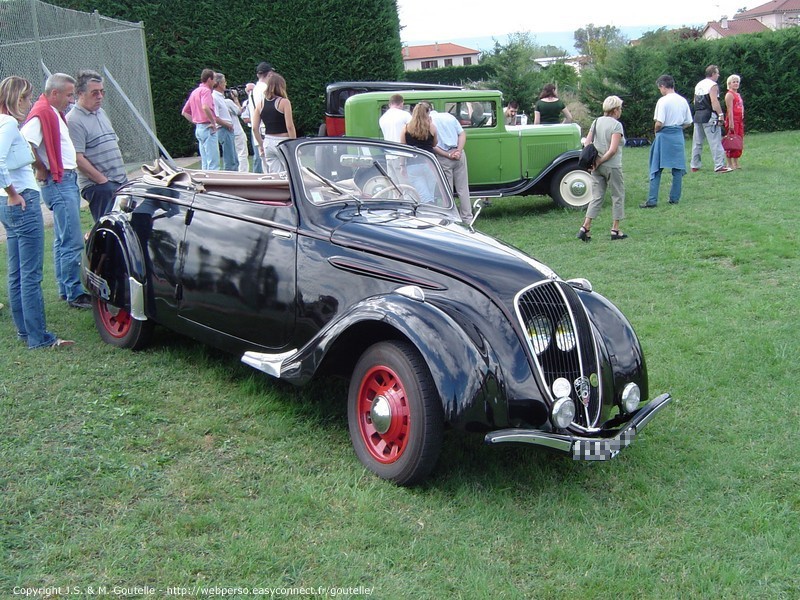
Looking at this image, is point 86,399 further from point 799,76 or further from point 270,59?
point 799,76

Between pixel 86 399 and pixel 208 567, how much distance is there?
6.58 ft

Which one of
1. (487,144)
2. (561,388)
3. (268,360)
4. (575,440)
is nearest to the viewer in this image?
(575,440)

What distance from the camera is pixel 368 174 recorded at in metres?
4.92

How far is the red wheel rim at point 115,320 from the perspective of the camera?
5.69m

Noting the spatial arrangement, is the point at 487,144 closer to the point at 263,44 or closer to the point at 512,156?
the point at 512,156

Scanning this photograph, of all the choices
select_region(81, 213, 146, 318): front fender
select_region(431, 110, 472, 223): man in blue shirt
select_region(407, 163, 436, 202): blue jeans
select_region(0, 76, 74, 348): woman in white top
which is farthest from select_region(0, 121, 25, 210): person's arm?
select_region(431, 110, 472, 223): man in blue shirt

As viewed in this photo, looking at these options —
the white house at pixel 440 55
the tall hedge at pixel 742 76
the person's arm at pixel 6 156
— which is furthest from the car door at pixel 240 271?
the white house at pixel 440 55

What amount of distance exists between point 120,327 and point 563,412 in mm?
3653

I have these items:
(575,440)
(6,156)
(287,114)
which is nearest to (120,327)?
(6,156)

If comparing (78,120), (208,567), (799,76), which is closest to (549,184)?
(78,120)

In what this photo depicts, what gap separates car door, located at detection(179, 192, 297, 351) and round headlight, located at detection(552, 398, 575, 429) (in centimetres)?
161

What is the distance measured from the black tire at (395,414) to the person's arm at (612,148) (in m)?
5.77

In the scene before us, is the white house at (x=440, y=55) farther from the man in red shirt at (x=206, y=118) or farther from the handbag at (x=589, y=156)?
the handbag at (x=589, y=156)

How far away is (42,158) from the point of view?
19.3 ft
